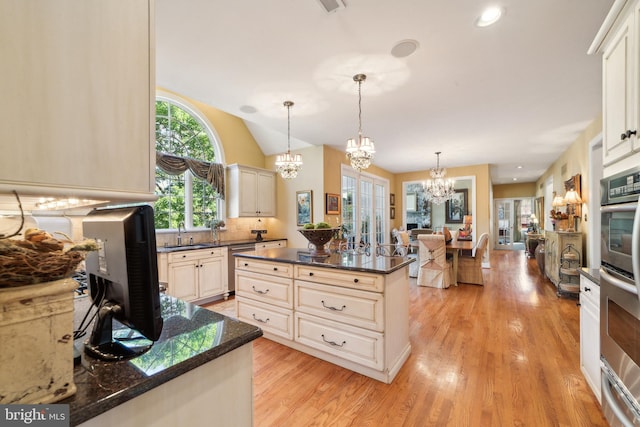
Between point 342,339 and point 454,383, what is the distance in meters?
0.94

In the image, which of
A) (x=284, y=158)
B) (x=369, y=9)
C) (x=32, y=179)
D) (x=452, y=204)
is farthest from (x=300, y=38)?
(x=452, y=204)

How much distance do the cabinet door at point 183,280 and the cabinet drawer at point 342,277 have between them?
7.38 feet

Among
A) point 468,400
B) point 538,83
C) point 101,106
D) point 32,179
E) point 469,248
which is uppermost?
point 538,83

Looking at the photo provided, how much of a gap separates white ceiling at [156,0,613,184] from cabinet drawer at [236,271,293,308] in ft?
6.91

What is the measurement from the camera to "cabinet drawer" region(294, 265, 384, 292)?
83.7 inches

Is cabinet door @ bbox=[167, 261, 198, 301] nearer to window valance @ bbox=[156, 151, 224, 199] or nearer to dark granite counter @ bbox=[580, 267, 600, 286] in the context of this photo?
window valance @ bbox=[156, 151, 224, 199]

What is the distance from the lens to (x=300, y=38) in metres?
2.17

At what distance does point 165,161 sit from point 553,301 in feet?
21.1

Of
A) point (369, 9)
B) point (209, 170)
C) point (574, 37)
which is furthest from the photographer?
point (209, 170)

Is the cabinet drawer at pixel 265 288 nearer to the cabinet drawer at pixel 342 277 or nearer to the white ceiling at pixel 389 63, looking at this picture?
the cabinet drawer at pixel 342 277

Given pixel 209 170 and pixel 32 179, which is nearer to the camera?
pixel 32 179

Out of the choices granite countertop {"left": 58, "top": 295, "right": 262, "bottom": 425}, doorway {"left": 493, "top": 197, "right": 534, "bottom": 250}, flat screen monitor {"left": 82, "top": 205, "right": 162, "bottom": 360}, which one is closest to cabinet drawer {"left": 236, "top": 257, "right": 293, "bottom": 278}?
granite countertop {"left": 58, "top": 295, "right": 262, "bottom": 425}

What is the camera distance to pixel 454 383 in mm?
2129

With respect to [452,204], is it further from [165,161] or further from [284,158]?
[165,161]
